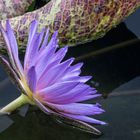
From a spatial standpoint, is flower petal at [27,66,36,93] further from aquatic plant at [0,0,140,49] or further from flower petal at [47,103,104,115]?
aquatic plant at [0,0,140,49]

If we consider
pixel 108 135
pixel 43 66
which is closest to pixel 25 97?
pixel 43 66

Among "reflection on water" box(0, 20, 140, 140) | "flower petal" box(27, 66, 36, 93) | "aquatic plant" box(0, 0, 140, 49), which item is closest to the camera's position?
"flower petal" box(27, 66, 36, 93)

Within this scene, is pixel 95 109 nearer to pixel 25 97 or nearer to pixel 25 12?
pixel 25 97

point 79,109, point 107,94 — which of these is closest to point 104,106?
point 107,94

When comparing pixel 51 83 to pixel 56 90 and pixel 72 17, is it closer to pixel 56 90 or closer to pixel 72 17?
pixel 56 90

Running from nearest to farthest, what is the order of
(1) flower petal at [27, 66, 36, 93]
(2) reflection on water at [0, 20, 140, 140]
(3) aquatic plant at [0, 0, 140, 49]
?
1. (1) flower petal at [27, 66, 36, 93]
2. (2) reflection on water at [0, 20, 140, 140]
3. (3) aquatic plant at [0, 0, 140, 49]

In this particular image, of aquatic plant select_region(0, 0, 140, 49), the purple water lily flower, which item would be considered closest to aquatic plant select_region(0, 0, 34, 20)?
aquatic plant select_region(0, 0, 140, 49)

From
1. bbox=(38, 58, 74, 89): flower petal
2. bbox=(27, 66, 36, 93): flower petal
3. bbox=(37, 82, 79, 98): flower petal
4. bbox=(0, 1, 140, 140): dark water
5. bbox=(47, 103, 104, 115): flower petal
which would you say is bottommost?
bbox=(0, 1, 140, 140): dark water
